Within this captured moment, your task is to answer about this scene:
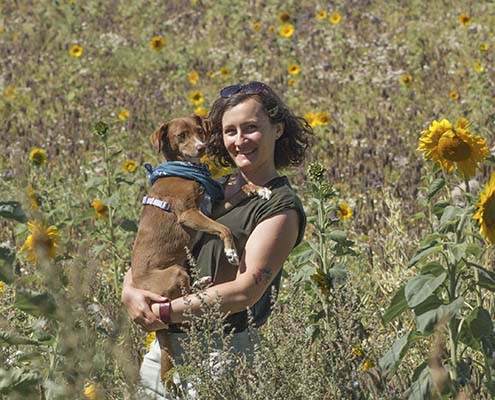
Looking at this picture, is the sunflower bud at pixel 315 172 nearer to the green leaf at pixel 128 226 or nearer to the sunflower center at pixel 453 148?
the sunflower center at pixel 453 148

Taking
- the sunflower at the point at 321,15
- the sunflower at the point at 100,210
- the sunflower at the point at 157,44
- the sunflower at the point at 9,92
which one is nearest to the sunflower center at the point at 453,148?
the sunflower at the point at 100,210

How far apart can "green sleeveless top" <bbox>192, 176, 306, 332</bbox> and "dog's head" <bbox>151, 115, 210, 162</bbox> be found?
437mm

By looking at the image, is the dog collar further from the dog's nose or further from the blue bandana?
the dog's nose

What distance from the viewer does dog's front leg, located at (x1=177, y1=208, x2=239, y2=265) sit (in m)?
3.42

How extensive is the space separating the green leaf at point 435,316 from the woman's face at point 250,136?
80 centimetres

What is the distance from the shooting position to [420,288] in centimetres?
308

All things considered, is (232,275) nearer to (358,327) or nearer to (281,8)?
(358,327)

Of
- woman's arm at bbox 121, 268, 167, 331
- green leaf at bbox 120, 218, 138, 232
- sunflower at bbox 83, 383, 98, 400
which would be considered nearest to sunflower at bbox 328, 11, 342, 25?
green leaf at bbox 120, 218, 138, 232

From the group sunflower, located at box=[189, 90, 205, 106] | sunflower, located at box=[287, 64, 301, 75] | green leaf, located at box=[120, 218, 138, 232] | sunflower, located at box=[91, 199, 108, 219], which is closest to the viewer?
green leaf, located at box=[120, 218, 138, 232]

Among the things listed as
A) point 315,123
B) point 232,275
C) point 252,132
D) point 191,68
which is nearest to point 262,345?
point 232,275

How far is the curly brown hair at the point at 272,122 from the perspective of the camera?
3.59 metres

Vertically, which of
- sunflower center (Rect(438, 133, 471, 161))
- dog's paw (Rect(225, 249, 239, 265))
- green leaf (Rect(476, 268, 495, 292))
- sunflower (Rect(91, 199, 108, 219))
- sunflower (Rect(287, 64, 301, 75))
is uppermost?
sunflower center (Rect(438, 133, 471, 161))

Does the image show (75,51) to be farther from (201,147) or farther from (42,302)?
(42,302)

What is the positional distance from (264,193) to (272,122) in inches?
11.9
